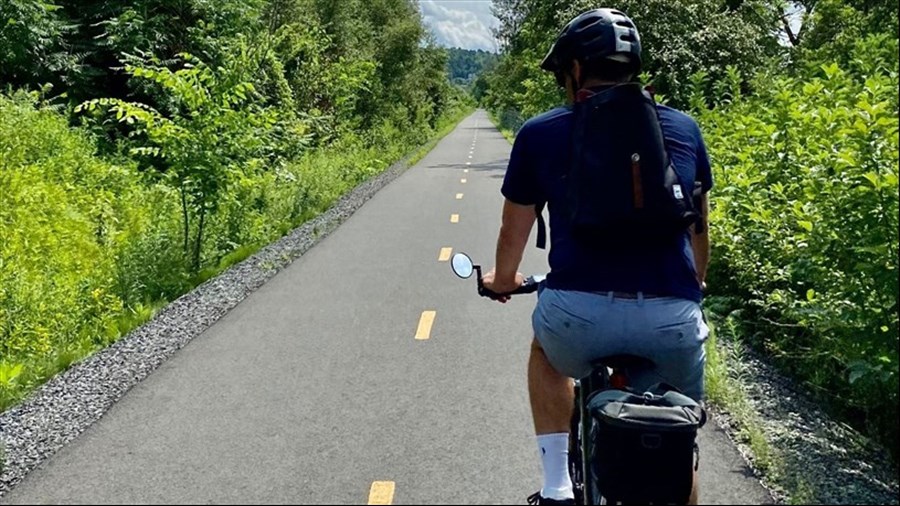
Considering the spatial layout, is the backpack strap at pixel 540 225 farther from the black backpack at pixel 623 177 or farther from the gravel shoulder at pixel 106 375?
the gravel shoulder at pixel 106 375

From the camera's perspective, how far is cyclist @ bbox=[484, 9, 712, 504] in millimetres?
2770

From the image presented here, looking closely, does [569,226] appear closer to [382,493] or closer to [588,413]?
[588,413]

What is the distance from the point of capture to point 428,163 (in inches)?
1309

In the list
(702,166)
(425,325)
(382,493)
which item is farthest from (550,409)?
(425,325)

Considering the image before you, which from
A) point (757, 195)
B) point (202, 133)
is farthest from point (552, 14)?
point (757, 195)

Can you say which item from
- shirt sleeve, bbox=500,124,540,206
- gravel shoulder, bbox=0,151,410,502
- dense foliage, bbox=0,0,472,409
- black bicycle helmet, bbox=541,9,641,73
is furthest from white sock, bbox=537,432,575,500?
dense foliage, bbox=0,0,472,409

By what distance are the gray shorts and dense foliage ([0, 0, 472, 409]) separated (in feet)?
16.9

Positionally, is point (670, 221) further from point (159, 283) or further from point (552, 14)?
point (552, 14)

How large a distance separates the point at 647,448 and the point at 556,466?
0.62 m

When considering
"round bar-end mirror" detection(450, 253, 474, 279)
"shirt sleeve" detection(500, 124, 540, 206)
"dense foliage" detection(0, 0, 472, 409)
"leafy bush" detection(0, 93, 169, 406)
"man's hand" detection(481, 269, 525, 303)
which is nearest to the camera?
"shirt sleeve" detection(500, 124, 540, 206)

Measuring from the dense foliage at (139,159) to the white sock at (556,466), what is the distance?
4.91 m

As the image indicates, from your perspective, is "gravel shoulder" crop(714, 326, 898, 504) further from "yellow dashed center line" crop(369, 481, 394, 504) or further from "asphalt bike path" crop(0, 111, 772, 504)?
"yellow dashed center line" crop(369, 481, 394, 504)

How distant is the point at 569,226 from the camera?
9.10 feet

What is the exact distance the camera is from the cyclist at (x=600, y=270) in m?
2.77
